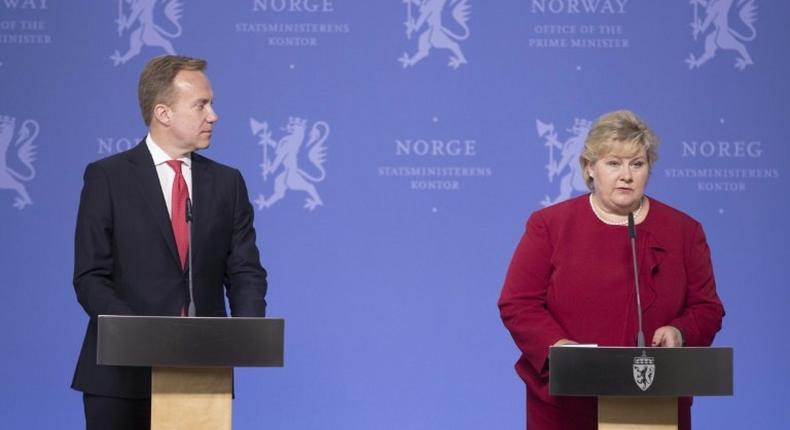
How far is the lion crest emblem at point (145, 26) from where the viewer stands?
4910mm

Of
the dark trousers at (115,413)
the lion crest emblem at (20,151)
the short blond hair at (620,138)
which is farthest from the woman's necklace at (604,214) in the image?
the lion crest emblem at (20,151)

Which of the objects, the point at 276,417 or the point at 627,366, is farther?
the point at 276,417

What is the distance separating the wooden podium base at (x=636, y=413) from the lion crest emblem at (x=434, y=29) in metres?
2.43

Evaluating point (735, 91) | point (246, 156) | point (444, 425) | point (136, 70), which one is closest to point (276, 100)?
point (246, 156)

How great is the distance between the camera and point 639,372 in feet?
8.39

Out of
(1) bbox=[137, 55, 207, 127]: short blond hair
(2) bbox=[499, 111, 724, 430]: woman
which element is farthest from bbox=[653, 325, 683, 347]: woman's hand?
(1) bbox=[137, 55, 207, 127]: short blond hair

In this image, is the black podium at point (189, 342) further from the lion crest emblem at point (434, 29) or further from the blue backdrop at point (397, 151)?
the lion crest emblem at point (434, 29)

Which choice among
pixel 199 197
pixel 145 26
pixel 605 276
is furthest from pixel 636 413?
pixel 145 26

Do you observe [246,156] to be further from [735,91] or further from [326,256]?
[735,91]

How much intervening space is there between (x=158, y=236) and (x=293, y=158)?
76.2 inches

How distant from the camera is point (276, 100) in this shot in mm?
4930

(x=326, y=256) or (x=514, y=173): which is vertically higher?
(x=514, y=173)

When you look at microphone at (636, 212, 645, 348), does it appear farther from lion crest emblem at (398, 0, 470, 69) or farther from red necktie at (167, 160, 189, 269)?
lion crest emblem at (398, 0, 470, 69)

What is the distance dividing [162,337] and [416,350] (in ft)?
7.85
